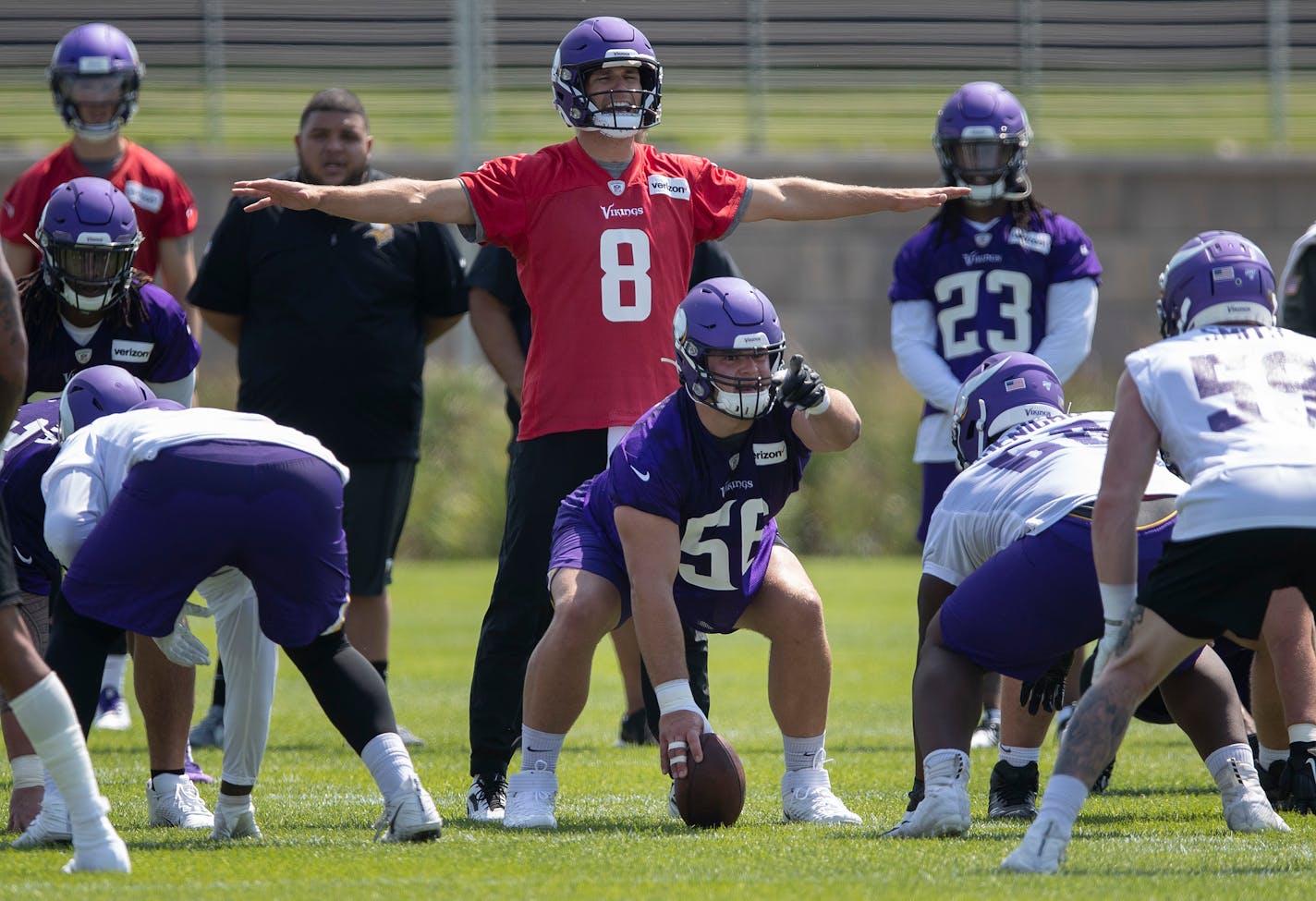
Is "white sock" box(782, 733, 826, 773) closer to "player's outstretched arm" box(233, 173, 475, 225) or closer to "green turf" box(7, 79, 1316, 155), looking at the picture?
"player's outstretched arm" box(233, 173, 475, 225)

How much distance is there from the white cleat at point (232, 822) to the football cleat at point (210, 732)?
2380 mm

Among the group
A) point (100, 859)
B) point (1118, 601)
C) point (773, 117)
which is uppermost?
point (773, 117)

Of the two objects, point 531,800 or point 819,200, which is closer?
point 531,800

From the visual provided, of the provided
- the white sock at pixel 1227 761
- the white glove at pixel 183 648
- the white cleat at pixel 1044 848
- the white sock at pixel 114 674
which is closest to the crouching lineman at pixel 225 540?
the white glove at pixel 183 648

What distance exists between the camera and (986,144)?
24.1 feet

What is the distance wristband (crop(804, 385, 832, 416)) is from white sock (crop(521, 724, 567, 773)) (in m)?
1.25

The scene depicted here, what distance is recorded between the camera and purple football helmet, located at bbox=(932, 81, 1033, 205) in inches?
290

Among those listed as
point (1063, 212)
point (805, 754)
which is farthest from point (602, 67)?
point (1063, 212)

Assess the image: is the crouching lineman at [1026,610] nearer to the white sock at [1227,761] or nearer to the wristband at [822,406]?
the white sock at [1227,761]

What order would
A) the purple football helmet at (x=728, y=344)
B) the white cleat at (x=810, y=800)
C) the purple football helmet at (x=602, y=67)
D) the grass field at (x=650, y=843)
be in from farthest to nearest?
the purple football helmet at (x=602, y=67)
the white cleat at (x=810, y=800)
the purple football helmet at (x=728, y=344)
the grass field at (x=650, y=843)

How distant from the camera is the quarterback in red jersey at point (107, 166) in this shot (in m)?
7.91

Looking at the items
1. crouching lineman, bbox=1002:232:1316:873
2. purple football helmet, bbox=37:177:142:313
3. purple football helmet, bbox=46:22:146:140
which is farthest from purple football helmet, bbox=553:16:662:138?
purple football helmet, bbox=46:22:146:140

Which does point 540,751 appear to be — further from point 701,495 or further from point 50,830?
point 50,830

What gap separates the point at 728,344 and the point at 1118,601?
1.33 metres
